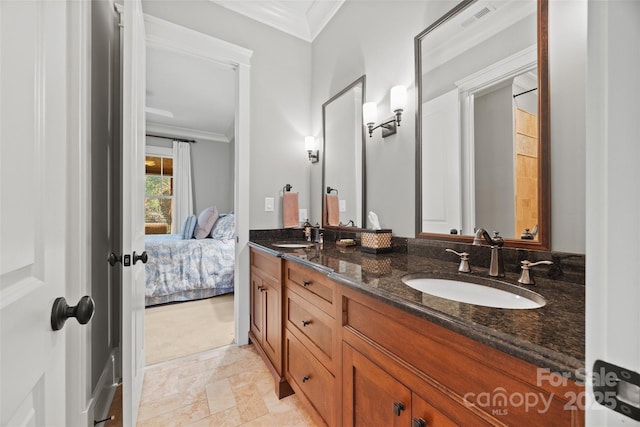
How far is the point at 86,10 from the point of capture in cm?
107

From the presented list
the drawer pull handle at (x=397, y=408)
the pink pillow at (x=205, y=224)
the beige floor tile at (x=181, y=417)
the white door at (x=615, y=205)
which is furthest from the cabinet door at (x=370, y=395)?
the pink pillow at (x=205, y=224)

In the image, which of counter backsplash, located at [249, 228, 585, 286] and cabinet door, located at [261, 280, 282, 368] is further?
cabinet door, located at [261, 280, 282, 368]

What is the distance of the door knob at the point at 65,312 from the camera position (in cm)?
53

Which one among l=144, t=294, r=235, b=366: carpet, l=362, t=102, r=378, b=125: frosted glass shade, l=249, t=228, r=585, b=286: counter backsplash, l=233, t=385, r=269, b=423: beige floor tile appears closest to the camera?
l=249, t=228, r=585, b=286: counter backsplash

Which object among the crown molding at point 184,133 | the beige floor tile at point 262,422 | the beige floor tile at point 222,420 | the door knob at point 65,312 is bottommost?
the beige floor tile at point 222,420

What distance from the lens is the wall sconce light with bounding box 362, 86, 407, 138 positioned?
1.58 metres

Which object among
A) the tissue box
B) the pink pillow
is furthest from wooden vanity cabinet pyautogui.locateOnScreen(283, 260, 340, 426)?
the pink pillow

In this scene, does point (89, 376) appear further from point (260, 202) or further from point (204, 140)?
point (204, 140)

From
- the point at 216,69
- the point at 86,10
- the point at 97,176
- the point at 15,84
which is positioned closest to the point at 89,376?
the point at 97,176

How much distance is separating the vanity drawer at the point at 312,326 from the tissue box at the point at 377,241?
501mm

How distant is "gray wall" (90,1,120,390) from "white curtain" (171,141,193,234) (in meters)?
3.93

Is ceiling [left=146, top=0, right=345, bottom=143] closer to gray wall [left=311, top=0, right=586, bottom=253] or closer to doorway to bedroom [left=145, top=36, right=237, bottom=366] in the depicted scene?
doorway to bedroom [left=145, top=36, right=237, bottom=366]

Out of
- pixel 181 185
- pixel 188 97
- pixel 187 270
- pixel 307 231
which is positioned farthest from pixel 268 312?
pixel 181 185

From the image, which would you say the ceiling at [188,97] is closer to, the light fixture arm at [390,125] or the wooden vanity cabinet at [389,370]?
the light fixture arm at [390,125]
